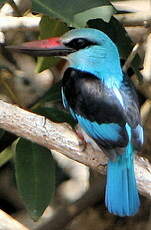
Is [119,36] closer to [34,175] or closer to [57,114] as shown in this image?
[57,114]

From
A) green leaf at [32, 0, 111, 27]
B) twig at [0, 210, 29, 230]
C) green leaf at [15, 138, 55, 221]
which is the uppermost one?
green leaf at [32, 0, 111, 27]

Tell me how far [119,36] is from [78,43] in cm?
36

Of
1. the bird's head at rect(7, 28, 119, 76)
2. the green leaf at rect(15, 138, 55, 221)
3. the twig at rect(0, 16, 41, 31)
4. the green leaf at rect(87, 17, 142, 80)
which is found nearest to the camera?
the bird's head at rect(7, 28, 119, 76)

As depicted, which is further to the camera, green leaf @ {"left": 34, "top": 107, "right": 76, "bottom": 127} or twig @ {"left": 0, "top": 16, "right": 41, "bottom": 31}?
twig @ {"left": 0, "top": 16, "right": 41, "bottom": 31}

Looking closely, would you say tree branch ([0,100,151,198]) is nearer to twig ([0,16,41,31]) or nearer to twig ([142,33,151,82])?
twig ([0,16,41,31])

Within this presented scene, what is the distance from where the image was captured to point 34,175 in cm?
334

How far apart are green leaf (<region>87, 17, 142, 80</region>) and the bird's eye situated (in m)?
0.30

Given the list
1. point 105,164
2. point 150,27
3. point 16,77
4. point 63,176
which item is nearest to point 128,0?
point 150,27

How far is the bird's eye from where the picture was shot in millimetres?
3152

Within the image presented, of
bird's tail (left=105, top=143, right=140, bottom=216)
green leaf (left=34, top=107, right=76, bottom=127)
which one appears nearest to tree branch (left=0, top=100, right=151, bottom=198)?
bird's tail (left=105, top=143, right=140, bottom=216)

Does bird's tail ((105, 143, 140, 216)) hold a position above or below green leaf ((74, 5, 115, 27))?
below

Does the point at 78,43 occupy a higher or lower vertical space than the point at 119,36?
higher

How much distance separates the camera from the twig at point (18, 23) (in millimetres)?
3578

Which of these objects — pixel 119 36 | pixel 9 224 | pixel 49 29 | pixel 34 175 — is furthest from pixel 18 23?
pixel 9 224
